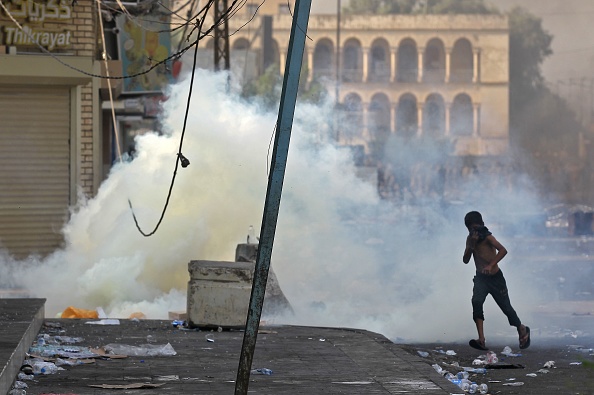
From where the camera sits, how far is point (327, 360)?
887 cm

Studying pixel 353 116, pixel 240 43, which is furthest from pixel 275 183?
pixel 240 43

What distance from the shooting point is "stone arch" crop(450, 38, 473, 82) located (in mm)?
68625

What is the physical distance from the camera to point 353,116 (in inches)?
2731

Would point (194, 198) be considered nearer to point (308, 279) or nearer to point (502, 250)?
point (308, 279)

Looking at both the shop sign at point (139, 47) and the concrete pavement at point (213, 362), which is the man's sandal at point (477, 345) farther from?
the shop sign at point (139, 47)

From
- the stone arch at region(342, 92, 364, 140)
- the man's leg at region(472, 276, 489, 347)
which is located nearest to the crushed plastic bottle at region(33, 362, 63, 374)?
the man's leg at region(472, 276, 489, 347)

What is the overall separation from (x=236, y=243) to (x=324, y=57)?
56.9 metres

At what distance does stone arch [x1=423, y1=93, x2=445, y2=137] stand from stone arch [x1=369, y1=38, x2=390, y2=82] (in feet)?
10.9

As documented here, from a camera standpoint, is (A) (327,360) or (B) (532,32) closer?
(A) (327,360)

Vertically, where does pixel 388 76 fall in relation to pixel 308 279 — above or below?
above

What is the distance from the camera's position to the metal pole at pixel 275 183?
Result: 649cm

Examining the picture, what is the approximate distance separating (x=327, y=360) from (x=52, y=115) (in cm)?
839

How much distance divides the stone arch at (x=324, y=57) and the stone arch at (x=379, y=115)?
11.3ft

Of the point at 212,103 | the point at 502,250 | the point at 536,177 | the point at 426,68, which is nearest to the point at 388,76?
the point at 426,68
